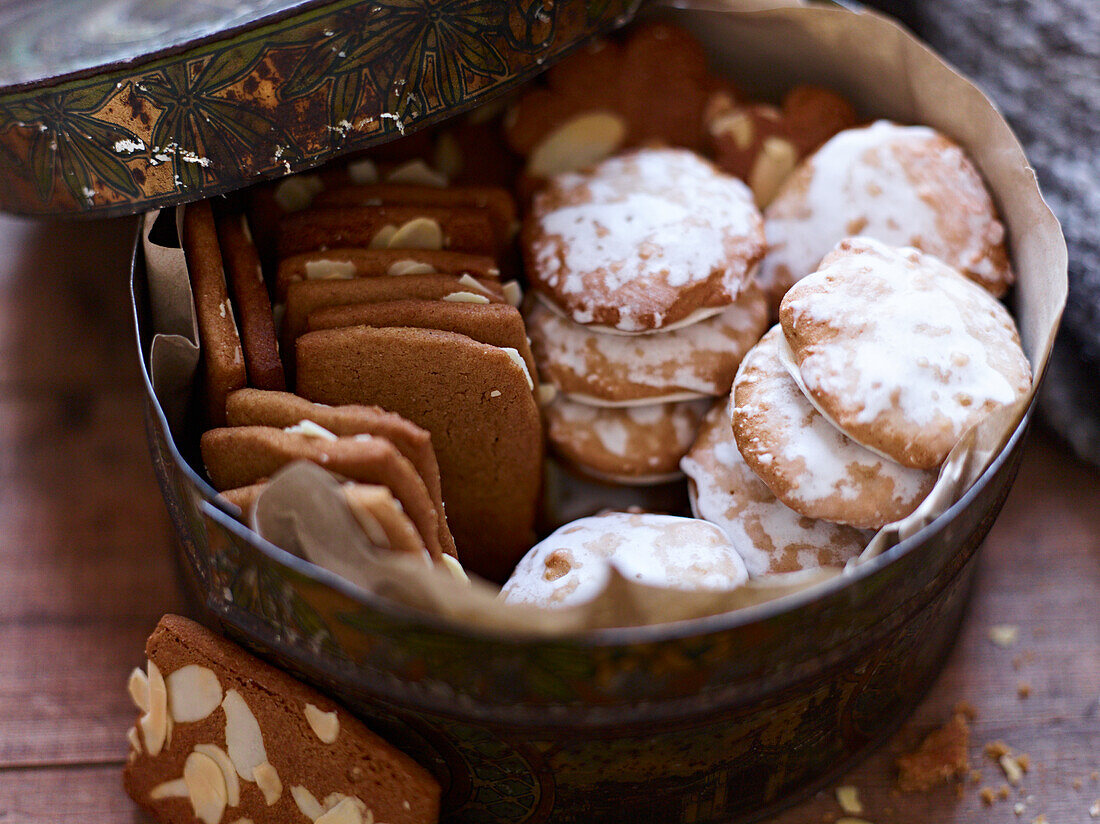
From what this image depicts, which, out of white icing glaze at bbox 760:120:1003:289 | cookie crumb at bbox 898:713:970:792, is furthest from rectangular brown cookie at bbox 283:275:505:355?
cookie crumb at bbox 898:713:970:792

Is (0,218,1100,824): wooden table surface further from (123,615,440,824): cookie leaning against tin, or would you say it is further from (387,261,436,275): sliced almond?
(387,261,436,275): sliced almond

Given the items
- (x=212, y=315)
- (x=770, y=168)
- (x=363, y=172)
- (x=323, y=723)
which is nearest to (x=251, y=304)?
(x=212, y=315)

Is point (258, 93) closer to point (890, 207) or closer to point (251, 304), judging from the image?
point (251, 304)

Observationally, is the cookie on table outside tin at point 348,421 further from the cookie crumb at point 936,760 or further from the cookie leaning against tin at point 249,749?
the cookie crumb at point 936,760

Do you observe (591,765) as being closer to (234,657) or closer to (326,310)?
(234,657)

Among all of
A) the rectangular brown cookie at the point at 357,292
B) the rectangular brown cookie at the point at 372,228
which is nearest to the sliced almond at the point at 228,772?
the rectangular brown cookie at the point at 357,292
